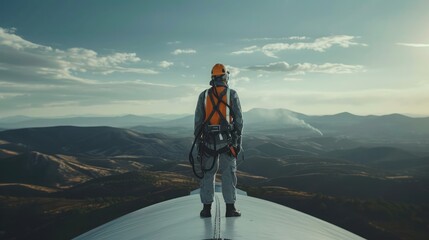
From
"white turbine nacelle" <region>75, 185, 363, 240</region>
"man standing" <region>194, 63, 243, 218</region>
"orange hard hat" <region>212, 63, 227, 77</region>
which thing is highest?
"orange hard hat" <region>212, 63, 227, 77</region>

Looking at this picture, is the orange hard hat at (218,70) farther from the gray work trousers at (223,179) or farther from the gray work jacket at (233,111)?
the gray work trousers at (223,179)

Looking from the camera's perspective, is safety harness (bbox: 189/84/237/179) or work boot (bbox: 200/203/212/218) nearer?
work boot (bbox: 200/203/212/218)

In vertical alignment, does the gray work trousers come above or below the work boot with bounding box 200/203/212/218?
above

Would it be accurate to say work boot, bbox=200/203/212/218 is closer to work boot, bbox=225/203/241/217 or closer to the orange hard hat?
work boot, bbox=225/203/241/217

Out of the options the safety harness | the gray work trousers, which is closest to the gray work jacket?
the safety harness

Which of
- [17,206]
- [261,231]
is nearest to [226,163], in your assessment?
[261,231]

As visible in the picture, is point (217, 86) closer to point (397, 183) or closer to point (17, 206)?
point (17, 206)

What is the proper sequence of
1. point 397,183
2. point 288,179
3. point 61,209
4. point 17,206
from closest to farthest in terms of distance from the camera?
1. point 61,209
2. point 17,206
3. point 397,183
4. point 288,179

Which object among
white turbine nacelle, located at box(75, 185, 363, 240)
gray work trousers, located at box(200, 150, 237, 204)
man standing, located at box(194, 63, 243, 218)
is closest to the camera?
white turbine nacelle, located at box(75, 185, 363, 240)
